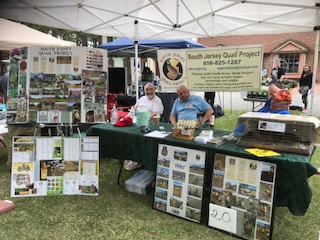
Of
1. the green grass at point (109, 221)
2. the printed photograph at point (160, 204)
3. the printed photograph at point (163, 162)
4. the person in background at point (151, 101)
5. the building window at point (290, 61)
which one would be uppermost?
the building window at point (290, 61)

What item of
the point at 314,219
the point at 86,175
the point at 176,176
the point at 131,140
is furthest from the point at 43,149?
the point at 314,219

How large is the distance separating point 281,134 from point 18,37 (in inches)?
230

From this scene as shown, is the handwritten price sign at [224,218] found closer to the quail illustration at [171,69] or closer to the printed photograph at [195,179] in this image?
the printed photograph at [195,179]

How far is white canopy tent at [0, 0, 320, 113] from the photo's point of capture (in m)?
3.58

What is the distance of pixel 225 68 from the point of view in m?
2.77

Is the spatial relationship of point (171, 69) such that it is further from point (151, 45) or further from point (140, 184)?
point (151, 45)

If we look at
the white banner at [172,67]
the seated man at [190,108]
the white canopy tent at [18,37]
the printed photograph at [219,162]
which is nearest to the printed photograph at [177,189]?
the printed photograph at [219,162]

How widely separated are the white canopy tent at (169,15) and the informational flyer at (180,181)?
2.08 metres

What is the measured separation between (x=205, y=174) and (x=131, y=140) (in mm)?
861

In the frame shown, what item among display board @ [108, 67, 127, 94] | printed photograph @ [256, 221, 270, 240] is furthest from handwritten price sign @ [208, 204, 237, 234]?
display board @ [108, 67, 127, 94]

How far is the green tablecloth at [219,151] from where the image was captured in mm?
1823

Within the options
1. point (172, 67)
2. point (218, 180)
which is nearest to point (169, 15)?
point (172, 67)

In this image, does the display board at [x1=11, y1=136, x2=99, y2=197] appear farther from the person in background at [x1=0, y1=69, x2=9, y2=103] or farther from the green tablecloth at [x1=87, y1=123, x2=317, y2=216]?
the person in background at [x1=0, y1=69, x2=9, y2=103]

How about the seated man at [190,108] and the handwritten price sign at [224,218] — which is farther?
the seated man at [190,108]
